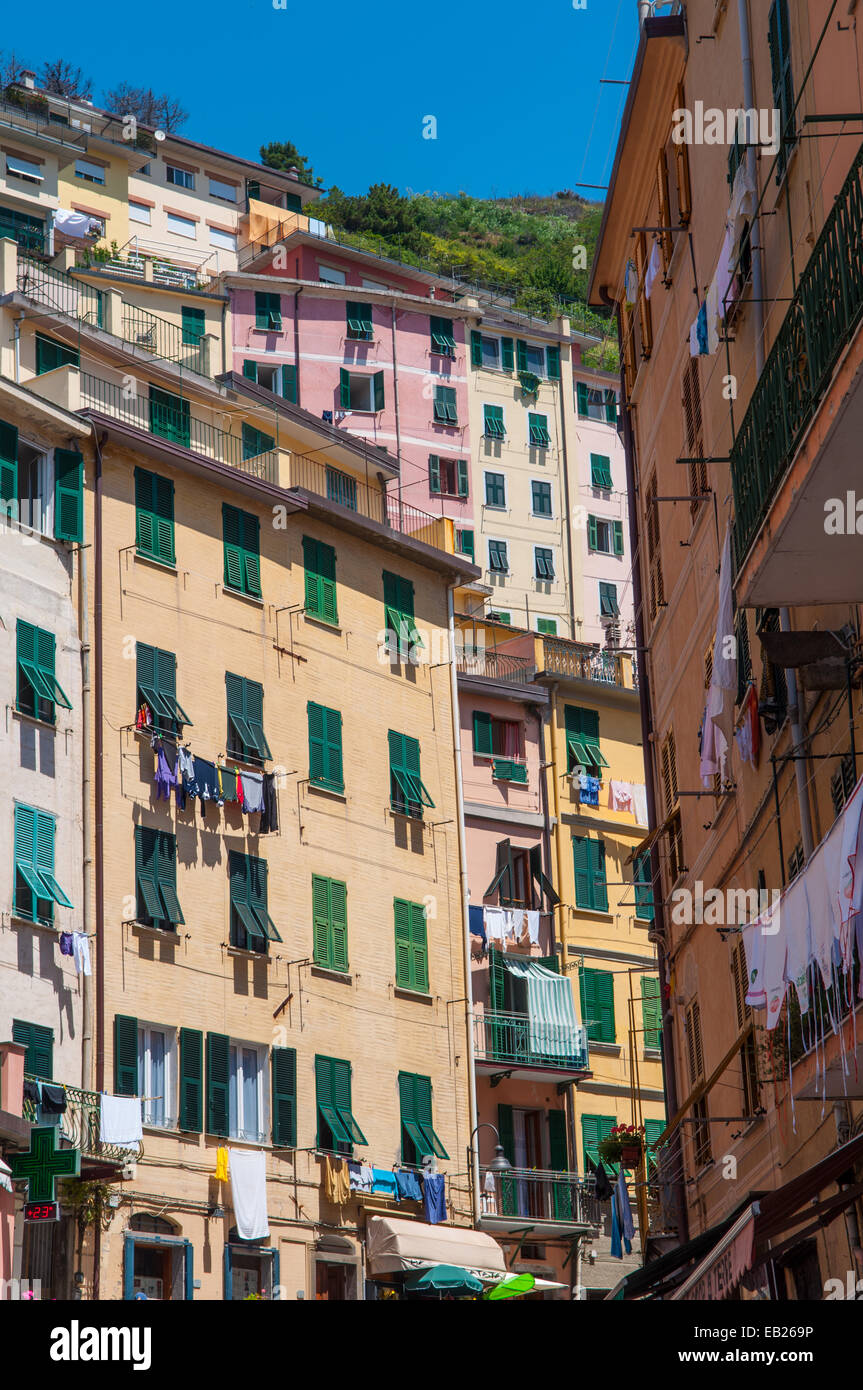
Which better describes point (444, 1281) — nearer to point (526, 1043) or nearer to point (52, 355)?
point (526, 1043)

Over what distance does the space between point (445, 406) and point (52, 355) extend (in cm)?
3089

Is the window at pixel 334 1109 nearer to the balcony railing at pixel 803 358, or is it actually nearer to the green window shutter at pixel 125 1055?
the green window shutter at pixel 125 1055

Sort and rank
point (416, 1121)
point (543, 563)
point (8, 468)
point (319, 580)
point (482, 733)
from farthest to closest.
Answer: point (543, 563)
point (482, 733)
point (319, 580)
point (416, 1121)
point (8, 468)

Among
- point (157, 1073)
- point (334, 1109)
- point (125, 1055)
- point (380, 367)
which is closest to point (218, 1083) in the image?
point (157, 1073)

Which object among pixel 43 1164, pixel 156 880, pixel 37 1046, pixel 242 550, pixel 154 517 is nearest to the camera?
pixel 43 1164

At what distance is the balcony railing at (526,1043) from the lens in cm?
4672

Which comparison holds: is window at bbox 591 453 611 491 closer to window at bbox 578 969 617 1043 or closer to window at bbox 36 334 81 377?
window at bbox 578 969 617 1043

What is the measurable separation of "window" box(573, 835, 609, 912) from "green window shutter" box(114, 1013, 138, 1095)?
703 inches

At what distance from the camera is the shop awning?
39.3 metres

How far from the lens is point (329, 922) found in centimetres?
4103

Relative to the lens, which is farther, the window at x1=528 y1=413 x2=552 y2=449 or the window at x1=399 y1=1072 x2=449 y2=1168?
the window at x1=528 y1=413 x2=552 y2=449

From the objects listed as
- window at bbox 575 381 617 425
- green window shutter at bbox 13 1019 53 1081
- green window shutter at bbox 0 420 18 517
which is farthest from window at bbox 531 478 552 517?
green window shutter at bbox 13 1019 53 1081

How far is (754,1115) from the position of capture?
2258cm

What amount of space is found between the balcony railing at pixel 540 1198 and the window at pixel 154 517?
15.1m
